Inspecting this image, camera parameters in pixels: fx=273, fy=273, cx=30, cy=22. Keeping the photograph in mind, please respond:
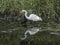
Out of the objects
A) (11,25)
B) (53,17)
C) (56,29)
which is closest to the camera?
(56,29)

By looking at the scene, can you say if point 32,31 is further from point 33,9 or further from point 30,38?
point 33,9

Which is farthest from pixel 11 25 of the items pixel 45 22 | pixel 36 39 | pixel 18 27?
pixel 36 39

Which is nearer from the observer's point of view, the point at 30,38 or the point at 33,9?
the point at 30,38

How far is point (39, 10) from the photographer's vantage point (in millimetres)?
11008

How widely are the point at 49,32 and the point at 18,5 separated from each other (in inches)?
123

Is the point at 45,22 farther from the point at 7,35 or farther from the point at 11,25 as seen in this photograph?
the point at 7,35

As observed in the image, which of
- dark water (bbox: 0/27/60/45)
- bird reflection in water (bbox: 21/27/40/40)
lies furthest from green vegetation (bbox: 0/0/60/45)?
bird reflection in water (bbox: 21/27/40/40)

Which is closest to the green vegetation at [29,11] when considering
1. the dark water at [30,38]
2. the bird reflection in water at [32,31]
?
the dark water at [30,38]

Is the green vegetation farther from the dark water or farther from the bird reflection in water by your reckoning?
the bird reflection in water

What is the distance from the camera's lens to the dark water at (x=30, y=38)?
7617mm

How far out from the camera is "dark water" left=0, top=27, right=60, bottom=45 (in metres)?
7.62

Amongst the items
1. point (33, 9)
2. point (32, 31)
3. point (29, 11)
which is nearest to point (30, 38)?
point (32, 31)

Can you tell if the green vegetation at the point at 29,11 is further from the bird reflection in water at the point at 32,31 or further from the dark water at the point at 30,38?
the bird reflection in water at the point at 32,31

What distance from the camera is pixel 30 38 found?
8094 mm
